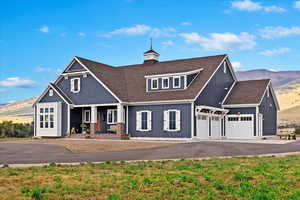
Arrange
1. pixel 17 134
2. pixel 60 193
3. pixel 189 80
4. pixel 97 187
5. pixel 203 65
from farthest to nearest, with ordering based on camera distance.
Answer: pixel 17 134
pixel 203 65
pixel 189 80
pixel 97 187
pixel 60 193

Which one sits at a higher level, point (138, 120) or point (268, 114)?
point (268, 114)

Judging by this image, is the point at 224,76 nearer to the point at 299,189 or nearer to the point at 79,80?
the point at 79,80

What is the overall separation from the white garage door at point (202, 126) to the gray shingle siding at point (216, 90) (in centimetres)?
117

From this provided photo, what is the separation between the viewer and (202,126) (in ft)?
102

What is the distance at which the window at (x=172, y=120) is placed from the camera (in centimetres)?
3002

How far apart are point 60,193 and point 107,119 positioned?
26808 millimetres

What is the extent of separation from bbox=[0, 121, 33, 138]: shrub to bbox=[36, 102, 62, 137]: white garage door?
15.9 feet

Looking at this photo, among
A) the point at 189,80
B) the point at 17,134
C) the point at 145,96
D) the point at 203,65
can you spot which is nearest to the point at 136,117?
the point at 145,96

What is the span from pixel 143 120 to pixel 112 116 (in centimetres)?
413

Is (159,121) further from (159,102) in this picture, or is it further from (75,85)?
(75,85)

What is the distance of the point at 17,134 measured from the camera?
40219mm

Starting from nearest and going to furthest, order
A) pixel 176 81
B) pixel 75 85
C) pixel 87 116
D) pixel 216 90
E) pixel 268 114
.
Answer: pixel 176 81 < pixel 216 90 < pixel 75 85 < pixel 87 116 < pixel 268 114

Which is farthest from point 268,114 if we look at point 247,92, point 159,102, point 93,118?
point 93,118

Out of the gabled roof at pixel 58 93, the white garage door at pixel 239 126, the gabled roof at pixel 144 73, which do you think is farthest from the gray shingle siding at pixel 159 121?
the white garage door at pixel 239 126
